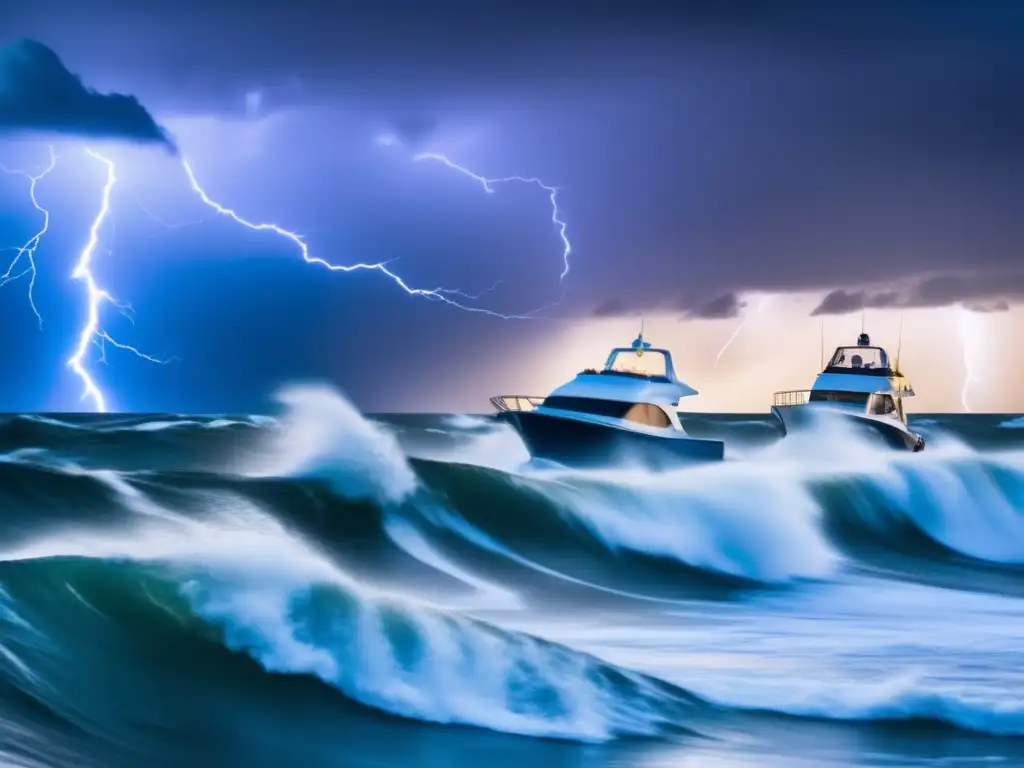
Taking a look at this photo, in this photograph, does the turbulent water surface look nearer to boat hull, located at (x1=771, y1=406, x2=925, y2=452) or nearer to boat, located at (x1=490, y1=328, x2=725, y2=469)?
boat, located at (x1=490, y1=328, x2=725, y2=469)

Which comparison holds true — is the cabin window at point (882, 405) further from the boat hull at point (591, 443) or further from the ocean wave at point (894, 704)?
the ocean wave at point (894, 704)

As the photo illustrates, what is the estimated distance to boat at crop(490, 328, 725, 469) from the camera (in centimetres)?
3456

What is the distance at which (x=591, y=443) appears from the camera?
113 ft

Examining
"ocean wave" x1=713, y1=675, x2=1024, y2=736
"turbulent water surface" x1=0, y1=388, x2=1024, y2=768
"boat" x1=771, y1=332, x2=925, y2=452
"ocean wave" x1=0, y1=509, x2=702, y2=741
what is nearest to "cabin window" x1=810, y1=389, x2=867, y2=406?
"boat" x1=771, y1=332, x2=925, y2=452

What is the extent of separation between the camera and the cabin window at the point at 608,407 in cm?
3491

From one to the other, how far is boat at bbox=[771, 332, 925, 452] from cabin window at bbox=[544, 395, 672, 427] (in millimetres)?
9310

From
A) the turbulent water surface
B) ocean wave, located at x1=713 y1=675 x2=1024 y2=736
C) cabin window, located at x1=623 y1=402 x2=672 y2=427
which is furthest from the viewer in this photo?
cabin window, located at x1=623 y1=402 x2=672 y2=427

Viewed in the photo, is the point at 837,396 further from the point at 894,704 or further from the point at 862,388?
the point at 894,704

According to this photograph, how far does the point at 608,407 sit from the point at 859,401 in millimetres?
11980

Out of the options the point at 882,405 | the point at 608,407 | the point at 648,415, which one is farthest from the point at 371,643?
the point at 882,405

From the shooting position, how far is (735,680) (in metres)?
14.3

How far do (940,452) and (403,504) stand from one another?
2367 cm

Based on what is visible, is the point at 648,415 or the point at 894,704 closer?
the point at 894,704

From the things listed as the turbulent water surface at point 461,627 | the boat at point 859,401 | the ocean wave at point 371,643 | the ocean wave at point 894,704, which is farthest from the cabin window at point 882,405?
the ocean wave at point 894,704
